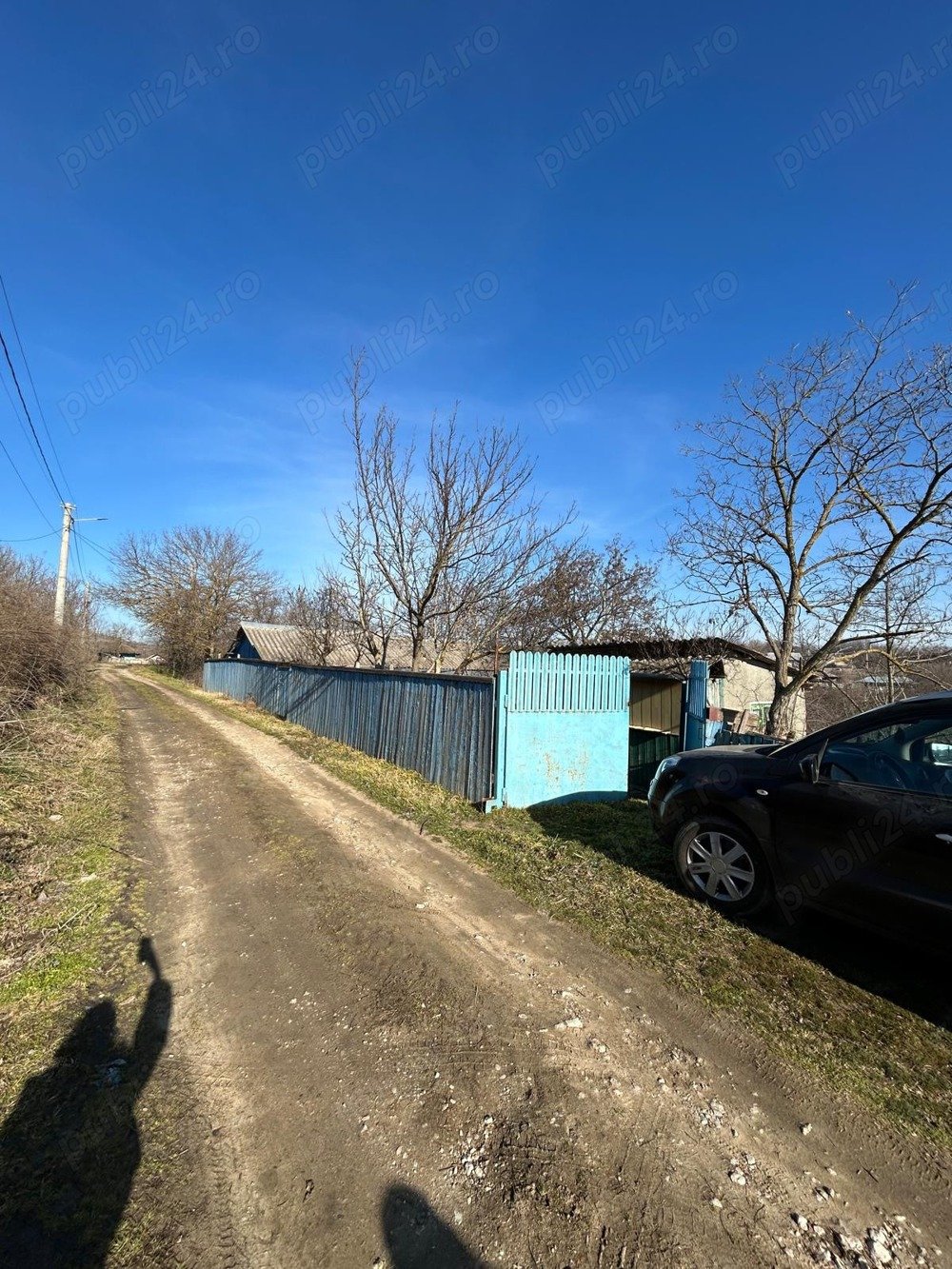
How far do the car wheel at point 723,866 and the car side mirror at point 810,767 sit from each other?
0.67 m

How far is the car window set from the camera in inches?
138

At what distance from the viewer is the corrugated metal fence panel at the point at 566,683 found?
7.52 metres

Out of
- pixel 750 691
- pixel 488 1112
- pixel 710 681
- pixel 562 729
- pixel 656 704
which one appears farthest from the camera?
pixel 750 691

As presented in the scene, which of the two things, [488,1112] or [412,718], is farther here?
[412,718]

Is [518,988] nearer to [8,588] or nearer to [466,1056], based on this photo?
[466,1056]

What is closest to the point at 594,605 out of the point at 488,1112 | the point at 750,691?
the point at 750,691

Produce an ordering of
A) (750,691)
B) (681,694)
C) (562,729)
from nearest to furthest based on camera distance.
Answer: (562,729), (681,694), (750,691)

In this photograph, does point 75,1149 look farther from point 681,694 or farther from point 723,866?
point 681,694

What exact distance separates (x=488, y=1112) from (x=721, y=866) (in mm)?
2733

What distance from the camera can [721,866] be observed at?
14.3 feet

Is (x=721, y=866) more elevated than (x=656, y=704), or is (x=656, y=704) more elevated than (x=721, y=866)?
(x=656, y=704)

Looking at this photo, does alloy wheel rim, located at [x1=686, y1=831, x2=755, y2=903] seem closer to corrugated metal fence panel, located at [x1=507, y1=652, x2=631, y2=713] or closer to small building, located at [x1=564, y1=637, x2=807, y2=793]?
corrugated metal fence panel, located at [x1=507, y1=652, x2=631, y2=713]

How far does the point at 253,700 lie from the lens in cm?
2044

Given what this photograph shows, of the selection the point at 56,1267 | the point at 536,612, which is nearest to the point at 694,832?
the point at 56,1267
